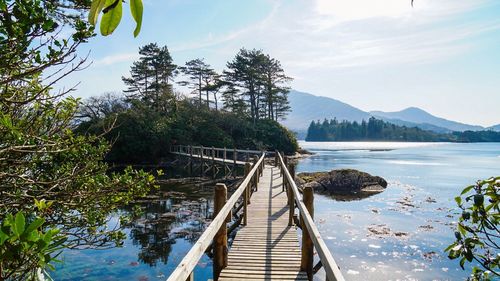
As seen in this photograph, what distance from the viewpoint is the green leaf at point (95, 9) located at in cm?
87

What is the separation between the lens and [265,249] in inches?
249

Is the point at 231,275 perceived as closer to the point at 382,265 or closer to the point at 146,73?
the point at 382,265

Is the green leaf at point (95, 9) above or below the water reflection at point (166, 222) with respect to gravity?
above

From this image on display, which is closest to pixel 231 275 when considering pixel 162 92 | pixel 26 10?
pixel 26 10

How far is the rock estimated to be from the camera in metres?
22.7

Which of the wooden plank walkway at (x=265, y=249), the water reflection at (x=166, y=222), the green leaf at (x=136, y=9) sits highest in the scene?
the green leaf at (x=136, y=9)

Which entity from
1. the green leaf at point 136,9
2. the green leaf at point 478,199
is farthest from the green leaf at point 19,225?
the green leaf at point 478,199

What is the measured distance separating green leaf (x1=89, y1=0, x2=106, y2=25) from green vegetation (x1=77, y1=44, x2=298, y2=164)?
29.9m

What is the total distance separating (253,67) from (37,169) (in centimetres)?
4935

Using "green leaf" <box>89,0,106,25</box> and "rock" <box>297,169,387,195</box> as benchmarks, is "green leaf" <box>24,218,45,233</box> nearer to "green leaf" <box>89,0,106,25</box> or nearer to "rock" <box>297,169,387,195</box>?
"green leaf" <box>89,0,106,25</box>

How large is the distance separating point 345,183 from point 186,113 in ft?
79.7

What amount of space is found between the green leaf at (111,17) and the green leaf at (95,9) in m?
0.01

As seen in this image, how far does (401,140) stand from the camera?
577 feet

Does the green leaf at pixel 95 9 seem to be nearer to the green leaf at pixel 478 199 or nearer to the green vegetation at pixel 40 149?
the green vegetation at pixel 40 149
